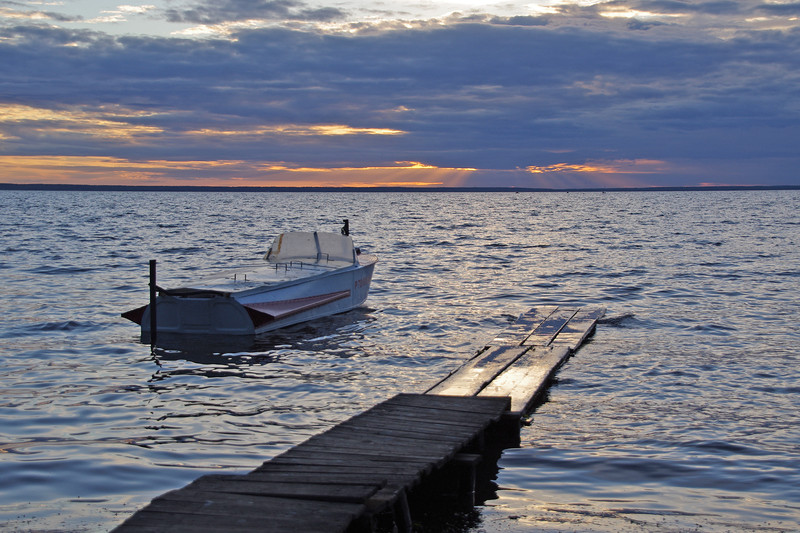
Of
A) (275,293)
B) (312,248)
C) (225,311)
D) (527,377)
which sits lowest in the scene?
(527,377)

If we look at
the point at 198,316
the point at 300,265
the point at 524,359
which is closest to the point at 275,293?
the point at 198,316

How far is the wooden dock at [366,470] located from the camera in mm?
5973

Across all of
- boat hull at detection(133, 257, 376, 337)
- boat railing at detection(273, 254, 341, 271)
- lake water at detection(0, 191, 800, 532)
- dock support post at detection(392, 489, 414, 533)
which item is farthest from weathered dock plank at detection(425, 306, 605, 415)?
boat railing at detection(273, 254, 341, 271)

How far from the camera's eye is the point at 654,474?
8.93m

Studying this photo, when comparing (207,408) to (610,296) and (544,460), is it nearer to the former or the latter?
(544,460)

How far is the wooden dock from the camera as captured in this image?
5973mm

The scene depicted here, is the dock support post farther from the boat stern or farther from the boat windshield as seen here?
the boat windshield

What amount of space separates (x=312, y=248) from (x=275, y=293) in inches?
165

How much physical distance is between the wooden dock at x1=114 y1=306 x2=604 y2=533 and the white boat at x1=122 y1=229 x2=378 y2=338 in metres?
7.03

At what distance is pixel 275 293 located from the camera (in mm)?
18500

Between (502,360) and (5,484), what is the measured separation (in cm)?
804

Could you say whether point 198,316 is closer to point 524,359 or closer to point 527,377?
point 524,359

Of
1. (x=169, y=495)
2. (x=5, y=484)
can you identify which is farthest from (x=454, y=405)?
(x=5, y=484)

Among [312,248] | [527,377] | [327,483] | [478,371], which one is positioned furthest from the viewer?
[312,248]
